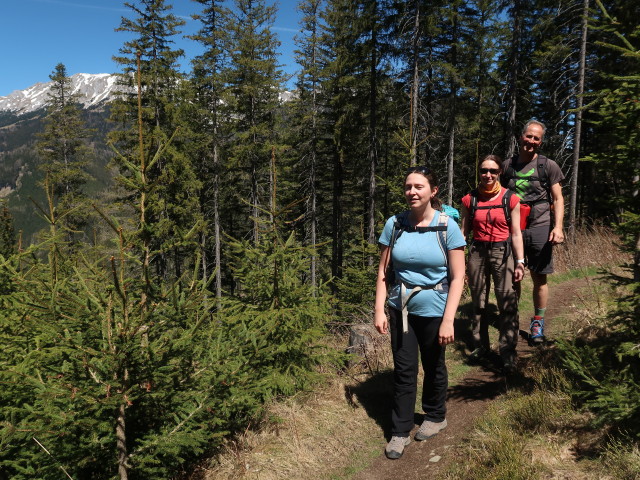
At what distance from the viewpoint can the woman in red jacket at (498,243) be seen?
394 cm

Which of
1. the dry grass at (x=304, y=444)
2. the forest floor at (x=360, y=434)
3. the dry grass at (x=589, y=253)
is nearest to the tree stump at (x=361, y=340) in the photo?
the forest floor at (x=360, y=434)

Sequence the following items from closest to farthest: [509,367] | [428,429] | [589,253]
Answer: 1. [428,429]
2. [509,367]
3. [589,253]

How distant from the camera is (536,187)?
419 cm

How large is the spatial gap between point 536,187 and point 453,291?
205cm

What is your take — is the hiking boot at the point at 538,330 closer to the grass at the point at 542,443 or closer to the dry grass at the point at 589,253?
the grass at the point at 542,443

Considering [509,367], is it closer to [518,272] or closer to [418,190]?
[518,272]

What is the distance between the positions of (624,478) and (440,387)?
4.50 feet

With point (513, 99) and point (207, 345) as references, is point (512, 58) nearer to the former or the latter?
point (513, 99)

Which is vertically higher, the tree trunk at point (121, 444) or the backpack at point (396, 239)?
the backpack at point (396, 239)

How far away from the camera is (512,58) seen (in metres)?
16.9

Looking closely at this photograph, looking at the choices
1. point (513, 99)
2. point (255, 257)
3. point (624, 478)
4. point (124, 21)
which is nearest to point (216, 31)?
point (124, 21)

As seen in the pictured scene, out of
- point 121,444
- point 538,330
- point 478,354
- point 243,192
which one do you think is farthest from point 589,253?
point 243,192

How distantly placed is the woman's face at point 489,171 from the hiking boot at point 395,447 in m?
2.71

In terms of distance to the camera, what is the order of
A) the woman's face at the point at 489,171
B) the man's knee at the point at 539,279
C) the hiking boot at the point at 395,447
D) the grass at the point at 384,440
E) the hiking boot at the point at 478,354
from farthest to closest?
the hiking boot at the point at 478,354 → the man's knee at the point at 539,279 → the woman's face at the point at 489,171 → the hiking boot at the point at 395,447 → the grass at the point at 384,440
